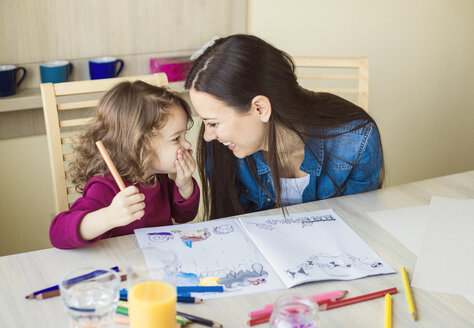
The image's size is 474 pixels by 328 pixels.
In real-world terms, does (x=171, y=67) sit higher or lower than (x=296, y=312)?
higher

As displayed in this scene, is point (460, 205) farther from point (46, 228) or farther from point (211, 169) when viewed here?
point (46, 228)

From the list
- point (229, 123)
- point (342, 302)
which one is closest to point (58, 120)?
point (229, 123)

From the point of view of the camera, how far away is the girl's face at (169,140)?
Result: 1.40 meters

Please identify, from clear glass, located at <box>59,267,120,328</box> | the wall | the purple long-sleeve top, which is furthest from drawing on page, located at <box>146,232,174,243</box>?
the wall

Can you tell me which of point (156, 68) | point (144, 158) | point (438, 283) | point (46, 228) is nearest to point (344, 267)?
point (438, 283)

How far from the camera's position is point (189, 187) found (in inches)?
58.9

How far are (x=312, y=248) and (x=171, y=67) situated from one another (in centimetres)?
119

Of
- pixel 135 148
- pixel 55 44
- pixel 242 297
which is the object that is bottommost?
pixel 242 297

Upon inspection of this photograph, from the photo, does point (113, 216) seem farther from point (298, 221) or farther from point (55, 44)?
point (55, 44)

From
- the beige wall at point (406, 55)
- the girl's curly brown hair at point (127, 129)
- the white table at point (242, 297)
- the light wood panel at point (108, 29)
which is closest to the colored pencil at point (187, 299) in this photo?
the white table at point (242, 297)

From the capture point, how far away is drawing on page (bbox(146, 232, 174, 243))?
3.89 feet

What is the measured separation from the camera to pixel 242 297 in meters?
1.01

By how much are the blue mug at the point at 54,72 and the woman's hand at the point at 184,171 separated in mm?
744

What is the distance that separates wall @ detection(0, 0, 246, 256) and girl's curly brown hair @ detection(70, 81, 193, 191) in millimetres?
648
